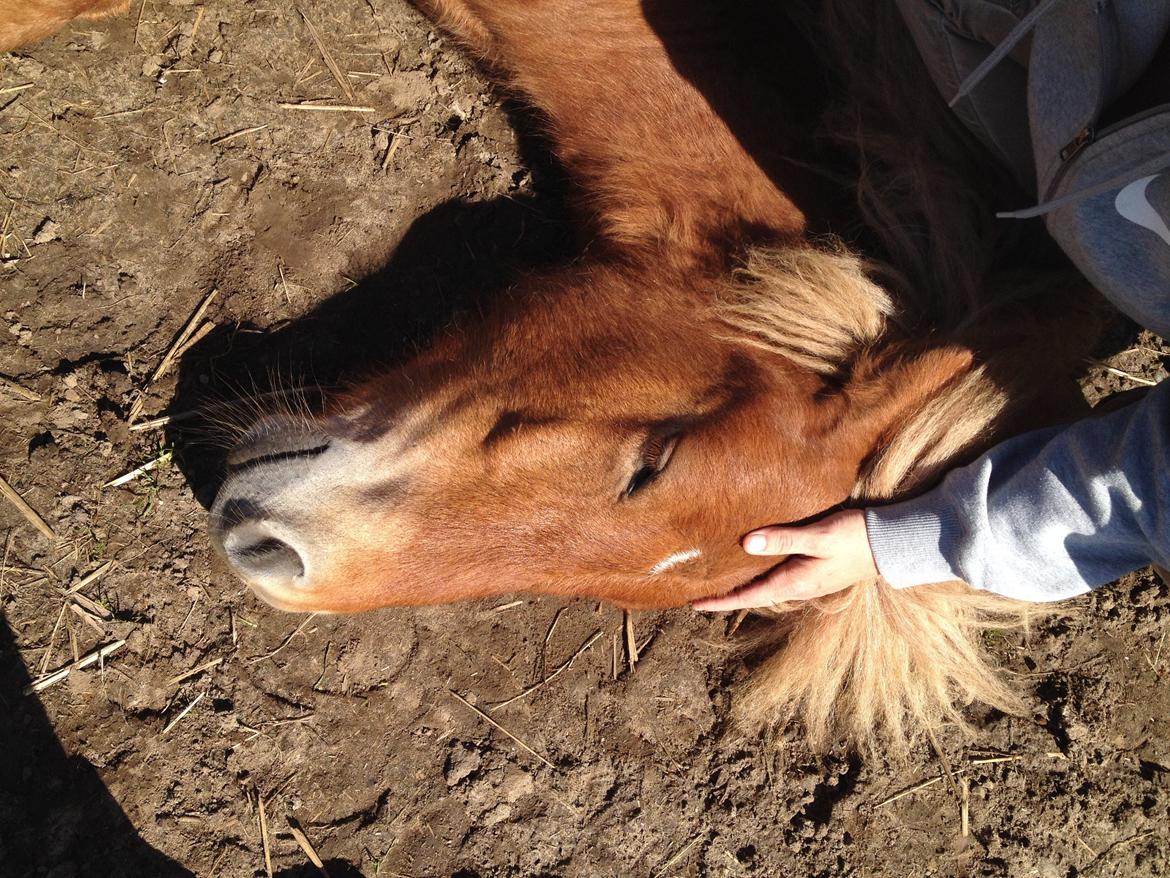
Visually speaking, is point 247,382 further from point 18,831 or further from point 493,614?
point 18,831

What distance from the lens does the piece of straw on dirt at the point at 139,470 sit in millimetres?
3002

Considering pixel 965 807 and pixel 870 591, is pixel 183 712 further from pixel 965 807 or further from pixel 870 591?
pixel 965 807

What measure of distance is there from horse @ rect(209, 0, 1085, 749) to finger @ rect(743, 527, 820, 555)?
1.6 inches

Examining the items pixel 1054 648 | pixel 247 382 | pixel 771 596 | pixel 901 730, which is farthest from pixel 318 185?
pixel 1054 648

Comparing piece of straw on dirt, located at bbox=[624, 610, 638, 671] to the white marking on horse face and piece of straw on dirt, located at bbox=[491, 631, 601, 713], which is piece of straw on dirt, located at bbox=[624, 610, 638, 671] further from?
the white marking on horse face

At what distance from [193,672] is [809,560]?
2298mm

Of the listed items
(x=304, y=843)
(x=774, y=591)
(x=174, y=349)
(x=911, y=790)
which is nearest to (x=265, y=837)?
(x=304, y=843)

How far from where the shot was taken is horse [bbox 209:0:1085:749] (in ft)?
7.33

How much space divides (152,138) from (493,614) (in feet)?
7.44

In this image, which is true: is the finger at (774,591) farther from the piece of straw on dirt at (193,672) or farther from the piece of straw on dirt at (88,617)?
the piece of straw on dirt at (88,617)

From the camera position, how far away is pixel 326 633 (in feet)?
10.3

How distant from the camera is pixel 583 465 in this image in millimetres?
2240

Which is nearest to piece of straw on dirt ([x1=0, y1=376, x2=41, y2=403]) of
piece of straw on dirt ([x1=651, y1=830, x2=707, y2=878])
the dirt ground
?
the dirt ground

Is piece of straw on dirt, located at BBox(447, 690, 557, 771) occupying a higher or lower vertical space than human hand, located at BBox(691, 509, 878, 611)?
lower
